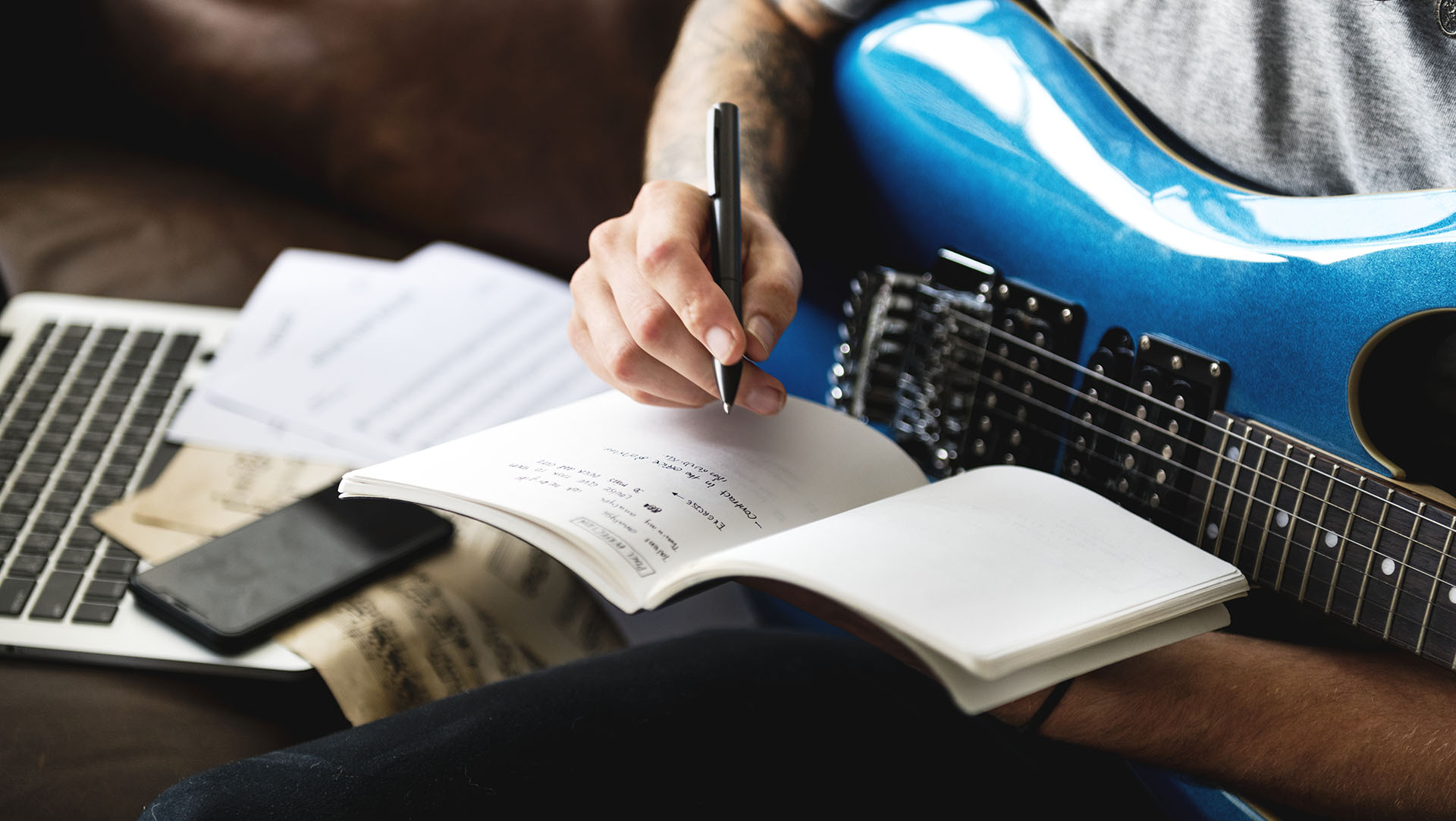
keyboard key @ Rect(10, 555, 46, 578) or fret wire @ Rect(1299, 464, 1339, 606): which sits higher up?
fret wire @ Rect(1299, 464, 1339, 606)

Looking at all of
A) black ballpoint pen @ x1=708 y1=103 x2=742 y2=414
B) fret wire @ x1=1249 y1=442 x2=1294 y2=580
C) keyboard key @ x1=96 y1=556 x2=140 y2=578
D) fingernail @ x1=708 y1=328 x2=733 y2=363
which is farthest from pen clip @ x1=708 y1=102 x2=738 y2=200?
keyboard key @ x1=96 y1=556 x2=140 y2=578

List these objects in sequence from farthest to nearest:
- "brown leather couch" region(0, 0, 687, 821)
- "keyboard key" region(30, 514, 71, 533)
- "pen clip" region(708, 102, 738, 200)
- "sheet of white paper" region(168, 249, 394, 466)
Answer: "brown leather couch" region(0, 0, 687, 821) < "sheet of white paper" region(168, 249, 394, 466) < "keyboard key" region(30, 514, 71, 533) < "pen clip" region(708, 102, 738, 200)

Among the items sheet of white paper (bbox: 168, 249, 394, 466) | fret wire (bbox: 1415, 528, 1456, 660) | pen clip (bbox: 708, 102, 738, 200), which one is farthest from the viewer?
sheet of white paper (bbox: 168, 249, 394, 466)

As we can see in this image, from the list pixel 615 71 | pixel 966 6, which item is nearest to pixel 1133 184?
pixel 966 6

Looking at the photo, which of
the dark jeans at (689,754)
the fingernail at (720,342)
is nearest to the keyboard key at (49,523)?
the dark jeans at (689,754)

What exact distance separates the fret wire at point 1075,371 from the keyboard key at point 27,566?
63 cm

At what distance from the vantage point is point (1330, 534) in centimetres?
54

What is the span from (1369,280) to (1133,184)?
0.53 ft

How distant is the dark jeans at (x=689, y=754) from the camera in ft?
1.77

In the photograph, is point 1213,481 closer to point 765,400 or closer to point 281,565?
point 765,400

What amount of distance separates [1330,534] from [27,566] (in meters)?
0.78

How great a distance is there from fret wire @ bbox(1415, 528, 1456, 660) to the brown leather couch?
90cm

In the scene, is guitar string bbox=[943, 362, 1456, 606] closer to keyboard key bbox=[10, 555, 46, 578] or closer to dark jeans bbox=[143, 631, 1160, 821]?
dark jeans bbox=[143, 631, 1160, 821]

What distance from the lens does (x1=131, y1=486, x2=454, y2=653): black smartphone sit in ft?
2.11
